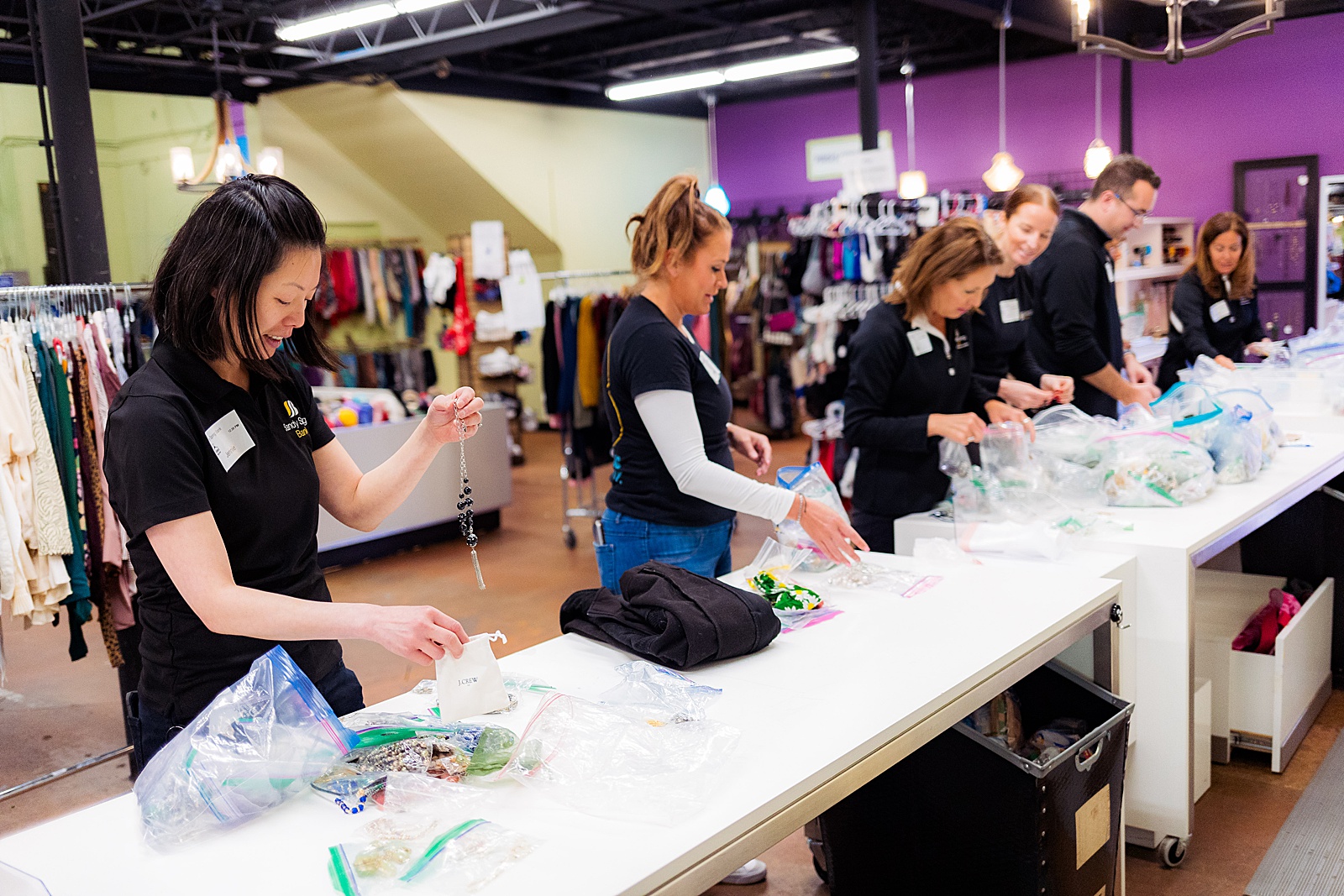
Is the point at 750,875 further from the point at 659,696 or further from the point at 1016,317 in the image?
the point at 1016,317

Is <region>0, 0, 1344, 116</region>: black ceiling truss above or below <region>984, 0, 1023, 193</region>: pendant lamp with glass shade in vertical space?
above

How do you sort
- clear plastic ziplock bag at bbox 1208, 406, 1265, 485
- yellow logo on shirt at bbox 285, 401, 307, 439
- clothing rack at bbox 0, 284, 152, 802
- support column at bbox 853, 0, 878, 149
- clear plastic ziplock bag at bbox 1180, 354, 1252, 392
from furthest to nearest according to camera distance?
support column at bbox 853, 0, 878, 149 < clear plastic ziplock bag at bbox 1180, 354, 1252, 392 < clothing rack at bbox 0, 284, 152, 802 < clear plastic ziplock bag at bbox 1208, 406, 1265, 485 < yellow logo on shirt at bbox 285, 401, 307, 439

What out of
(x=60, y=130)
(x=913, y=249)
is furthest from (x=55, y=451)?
(x=913, y=249)

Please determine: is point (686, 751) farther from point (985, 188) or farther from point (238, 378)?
point (985, 188)

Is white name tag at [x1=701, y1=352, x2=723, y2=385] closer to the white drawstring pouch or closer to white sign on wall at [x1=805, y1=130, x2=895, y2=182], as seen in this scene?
the white drawstring pouch

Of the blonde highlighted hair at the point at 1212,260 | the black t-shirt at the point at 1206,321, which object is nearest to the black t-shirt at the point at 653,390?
the black t-shirt at the point at 1206,321

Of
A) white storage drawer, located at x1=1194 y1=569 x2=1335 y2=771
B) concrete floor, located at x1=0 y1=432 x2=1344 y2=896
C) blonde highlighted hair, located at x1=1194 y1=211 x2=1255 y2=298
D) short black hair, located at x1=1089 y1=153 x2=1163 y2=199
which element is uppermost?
short black hair, located at x1=1089 y1=153 x2=1163 y2=199

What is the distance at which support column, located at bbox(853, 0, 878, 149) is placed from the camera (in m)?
7.46

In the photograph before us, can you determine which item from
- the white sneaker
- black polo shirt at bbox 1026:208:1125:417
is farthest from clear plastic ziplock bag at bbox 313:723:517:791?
black polo shirt at bbox 1026:208:1125:417

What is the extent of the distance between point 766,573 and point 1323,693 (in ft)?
8.08

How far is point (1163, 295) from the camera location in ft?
31.3

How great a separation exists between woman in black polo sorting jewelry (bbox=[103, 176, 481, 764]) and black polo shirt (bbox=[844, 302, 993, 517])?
5.52ft

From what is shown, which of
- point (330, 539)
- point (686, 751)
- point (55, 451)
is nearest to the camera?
point (686, 751)

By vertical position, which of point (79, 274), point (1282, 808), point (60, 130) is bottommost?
point (1282, 808)
